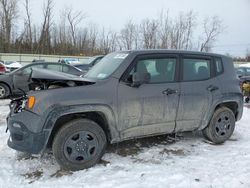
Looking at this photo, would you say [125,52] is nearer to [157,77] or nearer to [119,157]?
[157,77]

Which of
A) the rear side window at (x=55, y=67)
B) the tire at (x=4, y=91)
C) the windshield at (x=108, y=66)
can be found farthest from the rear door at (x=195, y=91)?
the tire at (x=4, y=91)

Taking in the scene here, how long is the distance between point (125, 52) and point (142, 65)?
39 centimetres

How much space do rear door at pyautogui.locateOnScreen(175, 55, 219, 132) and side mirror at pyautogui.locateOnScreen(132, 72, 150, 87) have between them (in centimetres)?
81

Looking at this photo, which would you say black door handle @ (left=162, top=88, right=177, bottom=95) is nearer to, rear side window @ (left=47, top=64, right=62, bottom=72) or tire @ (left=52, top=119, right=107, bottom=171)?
tire @ (left=52, top=119, right=107, bottom=171)

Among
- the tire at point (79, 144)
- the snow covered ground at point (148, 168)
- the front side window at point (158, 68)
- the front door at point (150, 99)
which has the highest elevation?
the front side window at point (158, 68)

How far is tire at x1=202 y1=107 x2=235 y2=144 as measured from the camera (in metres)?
5.14

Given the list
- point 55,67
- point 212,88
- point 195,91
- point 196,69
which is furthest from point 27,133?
point 55,67

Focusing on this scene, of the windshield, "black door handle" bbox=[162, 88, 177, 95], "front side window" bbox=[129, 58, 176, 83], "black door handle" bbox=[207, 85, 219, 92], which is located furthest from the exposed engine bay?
"black door handle" bbox=[207, 85, 219, 92]

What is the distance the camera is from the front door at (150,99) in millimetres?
4137

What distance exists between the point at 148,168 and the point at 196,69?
2.04 metres

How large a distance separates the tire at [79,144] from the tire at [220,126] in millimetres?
2244

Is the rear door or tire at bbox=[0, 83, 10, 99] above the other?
the rear door

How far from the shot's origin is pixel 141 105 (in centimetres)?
423

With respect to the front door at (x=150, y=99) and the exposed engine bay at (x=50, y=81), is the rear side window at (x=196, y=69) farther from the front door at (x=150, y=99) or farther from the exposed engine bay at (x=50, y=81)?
the exposed engine bay at (x=50, y=81)
